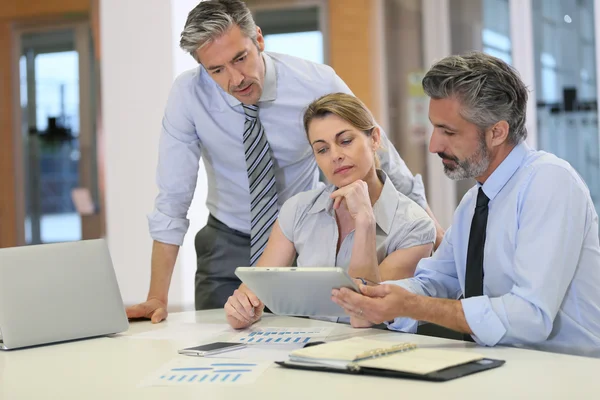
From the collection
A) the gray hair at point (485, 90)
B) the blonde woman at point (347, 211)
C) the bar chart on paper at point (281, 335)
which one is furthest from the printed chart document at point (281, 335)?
the gray hair at point (485, 90)

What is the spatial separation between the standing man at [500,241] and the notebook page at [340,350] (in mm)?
125

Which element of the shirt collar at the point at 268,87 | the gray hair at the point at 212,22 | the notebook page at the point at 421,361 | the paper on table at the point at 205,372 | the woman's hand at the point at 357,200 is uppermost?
the gray hair at the point at 212,22

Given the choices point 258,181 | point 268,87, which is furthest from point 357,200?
point 268,87

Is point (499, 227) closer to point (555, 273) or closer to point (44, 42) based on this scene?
point (555, 273)

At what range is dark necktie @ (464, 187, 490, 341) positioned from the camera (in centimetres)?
178

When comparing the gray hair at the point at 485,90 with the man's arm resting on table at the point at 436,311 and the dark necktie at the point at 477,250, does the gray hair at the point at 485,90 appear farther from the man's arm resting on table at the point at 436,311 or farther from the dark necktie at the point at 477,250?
the man's arm resting on table at the point at 436,311

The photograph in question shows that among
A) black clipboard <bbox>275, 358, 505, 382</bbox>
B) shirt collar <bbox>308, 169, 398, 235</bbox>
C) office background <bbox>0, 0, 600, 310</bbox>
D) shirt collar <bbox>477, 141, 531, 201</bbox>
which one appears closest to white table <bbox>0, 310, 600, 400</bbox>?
black clipboard <bbox>275, 358, 505, 382</bbox>

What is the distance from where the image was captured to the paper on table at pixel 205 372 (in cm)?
139

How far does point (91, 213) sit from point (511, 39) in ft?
13.4

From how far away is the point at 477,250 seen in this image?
179cm

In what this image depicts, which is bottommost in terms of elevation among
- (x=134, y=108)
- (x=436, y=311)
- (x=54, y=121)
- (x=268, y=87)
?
(x=436, y=311)

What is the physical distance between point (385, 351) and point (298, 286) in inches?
12.9

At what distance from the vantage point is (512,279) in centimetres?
174

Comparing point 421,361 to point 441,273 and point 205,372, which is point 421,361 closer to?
point 205,372
